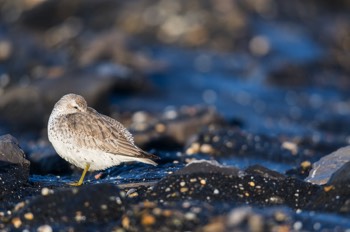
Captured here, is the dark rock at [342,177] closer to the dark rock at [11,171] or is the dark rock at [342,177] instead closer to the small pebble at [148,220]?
the small pebble at [148,220]

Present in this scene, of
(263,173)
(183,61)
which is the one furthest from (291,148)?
(183,61)

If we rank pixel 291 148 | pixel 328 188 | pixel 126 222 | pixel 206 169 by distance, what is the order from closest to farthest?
pixel 126 222, pixel 328 188, pixel 206 169, pixel 291 148

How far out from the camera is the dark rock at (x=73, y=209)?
A: 1101cm

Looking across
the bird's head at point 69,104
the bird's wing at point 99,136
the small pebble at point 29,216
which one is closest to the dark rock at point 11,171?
the bird's wing at point 99,136

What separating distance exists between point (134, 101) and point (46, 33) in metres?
11.0

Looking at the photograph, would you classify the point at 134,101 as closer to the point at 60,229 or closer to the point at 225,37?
the point at 225,37

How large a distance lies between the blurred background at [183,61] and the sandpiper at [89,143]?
10080 mm

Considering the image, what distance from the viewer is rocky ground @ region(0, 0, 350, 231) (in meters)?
11.2

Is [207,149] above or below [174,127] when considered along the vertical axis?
above

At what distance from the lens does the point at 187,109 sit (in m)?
22.4

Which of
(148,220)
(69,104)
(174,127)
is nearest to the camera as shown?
(148,220)

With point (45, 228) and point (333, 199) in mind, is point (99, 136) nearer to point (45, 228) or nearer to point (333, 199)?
point (45, 228)

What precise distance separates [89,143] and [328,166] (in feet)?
13.5

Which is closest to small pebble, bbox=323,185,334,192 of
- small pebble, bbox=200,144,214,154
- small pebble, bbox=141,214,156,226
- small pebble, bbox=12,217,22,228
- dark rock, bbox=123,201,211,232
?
dark rock, bbox=123,201,211,232
